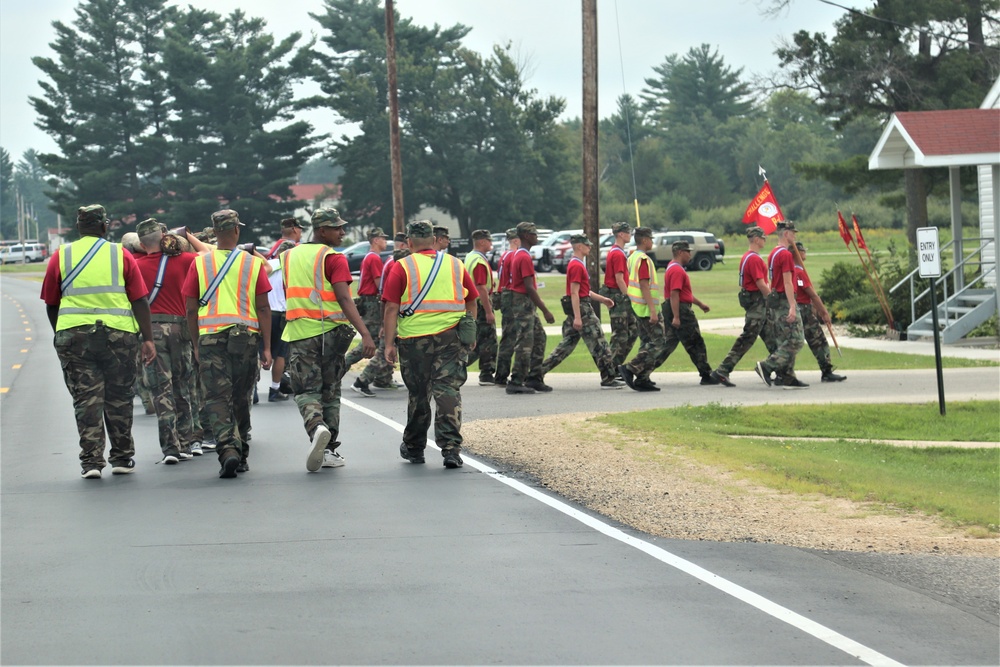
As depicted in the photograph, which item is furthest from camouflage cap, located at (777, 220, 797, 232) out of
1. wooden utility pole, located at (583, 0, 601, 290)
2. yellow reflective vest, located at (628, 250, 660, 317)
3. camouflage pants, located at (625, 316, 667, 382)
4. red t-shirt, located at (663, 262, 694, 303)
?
wooden utility pole, located at (583, 0, 601, 290)

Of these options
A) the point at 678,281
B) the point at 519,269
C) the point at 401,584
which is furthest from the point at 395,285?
the point at 678,281

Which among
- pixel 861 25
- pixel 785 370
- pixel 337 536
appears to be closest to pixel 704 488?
pixel 337 536

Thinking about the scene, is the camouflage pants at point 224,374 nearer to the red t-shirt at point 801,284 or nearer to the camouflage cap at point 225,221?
the camouflage cap at point 225,221

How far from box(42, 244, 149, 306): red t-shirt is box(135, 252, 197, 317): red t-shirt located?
4.46 ft

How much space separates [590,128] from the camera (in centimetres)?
2303

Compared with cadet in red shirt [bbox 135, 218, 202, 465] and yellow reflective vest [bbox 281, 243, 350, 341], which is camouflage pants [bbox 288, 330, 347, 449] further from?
cadet in red shirt [bbox 135, 218, 202, 465]

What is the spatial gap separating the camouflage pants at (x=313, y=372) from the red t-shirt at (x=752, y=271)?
727cm

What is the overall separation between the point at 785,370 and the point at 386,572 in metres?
10.7

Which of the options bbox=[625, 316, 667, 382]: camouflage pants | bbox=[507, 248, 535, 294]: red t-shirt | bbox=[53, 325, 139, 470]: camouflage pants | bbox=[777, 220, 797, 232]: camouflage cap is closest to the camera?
bbox=[53, 325, 139, 470]: camouflage pants

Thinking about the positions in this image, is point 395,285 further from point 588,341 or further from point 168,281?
point 588,341

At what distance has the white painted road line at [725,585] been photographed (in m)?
5.76

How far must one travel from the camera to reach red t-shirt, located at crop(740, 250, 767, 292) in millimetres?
16594

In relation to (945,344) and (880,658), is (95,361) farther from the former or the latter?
(945,344)

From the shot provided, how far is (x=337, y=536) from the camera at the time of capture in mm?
8117
